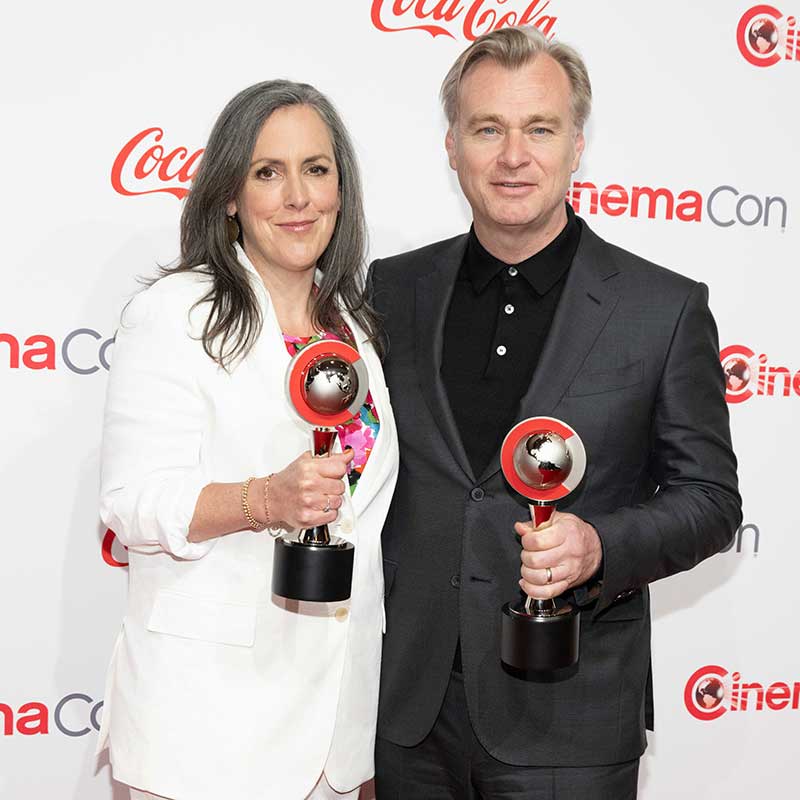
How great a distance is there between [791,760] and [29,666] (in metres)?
2.18

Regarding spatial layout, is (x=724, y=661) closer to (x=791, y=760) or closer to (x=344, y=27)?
(x=791, y=760)

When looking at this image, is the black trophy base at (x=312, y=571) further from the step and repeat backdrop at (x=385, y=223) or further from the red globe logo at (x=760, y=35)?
the red globe logo at (x=760, y=35)

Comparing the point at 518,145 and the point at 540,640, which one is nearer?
the point at 540,640

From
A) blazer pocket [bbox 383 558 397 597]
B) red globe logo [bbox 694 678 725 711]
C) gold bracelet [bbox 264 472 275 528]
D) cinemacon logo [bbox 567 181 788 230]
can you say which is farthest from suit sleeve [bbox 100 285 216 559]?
red globe logo [bbox 694 678 725 711]

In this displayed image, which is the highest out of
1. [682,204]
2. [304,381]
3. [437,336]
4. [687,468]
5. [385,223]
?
[682,204]

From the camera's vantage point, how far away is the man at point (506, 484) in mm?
1984

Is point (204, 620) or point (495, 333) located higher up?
point (495, 333)

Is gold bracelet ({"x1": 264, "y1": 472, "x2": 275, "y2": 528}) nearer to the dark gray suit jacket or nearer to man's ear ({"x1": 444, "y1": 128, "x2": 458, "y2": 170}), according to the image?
the dark gray suit jacket

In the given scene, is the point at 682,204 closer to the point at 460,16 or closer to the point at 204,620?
the point at 460,16

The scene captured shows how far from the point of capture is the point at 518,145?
6.89ft

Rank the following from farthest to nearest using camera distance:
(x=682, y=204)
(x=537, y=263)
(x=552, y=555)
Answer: (x=682, y=204) → (x=537, y=263) → (x=552, y=555)

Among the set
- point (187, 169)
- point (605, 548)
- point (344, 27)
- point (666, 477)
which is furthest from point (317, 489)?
point (344, 27)

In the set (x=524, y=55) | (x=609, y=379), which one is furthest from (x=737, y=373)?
(x=524, y=55)

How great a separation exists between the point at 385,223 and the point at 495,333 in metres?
0.84
